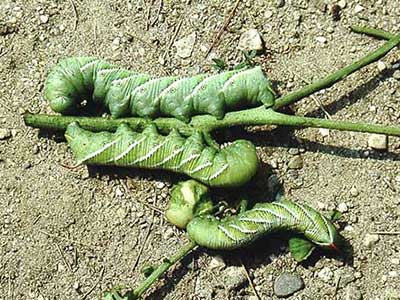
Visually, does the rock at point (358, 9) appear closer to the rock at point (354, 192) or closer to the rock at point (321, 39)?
the rock at point (321, 39)

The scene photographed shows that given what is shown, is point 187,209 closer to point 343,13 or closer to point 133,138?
point 133,138

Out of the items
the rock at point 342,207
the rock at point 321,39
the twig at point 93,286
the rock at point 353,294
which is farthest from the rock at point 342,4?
the twig at point 93,286

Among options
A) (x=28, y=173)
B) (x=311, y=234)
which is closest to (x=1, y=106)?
(x=28, y=173)

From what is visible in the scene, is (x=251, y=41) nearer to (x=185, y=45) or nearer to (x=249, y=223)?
(x=185, y=45)

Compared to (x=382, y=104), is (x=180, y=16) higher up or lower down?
higher up

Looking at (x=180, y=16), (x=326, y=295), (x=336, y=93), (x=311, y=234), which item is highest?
(x=180, y=16)

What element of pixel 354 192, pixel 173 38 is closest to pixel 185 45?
pixel 173 38

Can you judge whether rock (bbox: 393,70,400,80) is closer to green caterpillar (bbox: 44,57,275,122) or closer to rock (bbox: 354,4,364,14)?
rock (bbox: 354,4,364,14)
